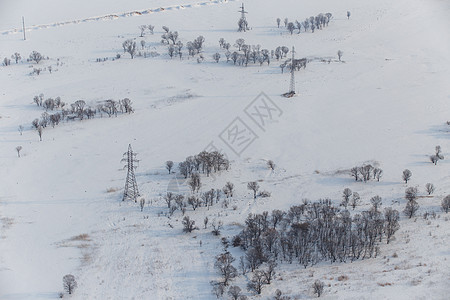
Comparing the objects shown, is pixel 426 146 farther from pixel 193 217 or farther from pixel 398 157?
pixel 193 217

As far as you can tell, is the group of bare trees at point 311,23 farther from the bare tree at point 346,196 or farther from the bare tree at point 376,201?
the bare tree at point 376,201

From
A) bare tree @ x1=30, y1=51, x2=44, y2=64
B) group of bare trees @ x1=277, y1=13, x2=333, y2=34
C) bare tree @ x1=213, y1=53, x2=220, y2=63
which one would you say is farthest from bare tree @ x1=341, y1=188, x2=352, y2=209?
bare tree @ x1=30, y1=51, x2=44, y2=64

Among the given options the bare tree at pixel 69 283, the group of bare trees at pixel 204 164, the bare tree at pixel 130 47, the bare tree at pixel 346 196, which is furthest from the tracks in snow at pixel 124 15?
the bare tree at pixel 346 196

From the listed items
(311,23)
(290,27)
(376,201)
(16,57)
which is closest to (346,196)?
(376,201)

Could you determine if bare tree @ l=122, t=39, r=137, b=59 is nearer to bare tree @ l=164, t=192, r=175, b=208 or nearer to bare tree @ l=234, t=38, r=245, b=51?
bare tree @ l=234, t=38, r=245, b=51

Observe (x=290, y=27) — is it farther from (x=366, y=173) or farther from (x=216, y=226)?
(x=216, y=226)
